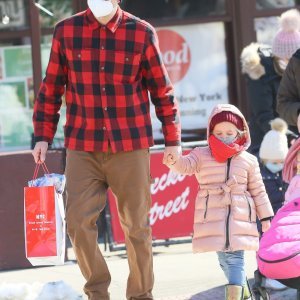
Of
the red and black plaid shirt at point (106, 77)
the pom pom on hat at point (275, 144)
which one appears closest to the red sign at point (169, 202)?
the pom pom on hat at point (275, 144)

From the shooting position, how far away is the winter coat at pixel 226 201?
5.68 m

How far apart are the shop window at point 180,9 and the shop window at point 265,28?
15.8 inches

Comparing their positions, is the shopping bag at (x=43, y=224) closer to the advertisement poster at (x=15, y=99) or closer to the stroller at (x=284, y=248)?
the stroller at (x=284, y=248)

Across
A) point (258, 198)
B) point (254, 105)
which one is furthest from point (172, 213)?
point (258, 198)

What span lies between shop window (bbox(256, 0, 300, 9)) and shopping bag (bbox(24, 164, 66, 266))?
15.8 ft

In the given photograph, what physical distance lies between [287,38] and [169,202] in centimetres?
189

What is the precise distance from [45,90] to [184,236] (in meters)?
3.22

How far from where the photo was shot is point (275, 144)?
7.29 meters

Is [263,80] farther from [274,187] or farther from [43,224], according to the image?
[43,224]

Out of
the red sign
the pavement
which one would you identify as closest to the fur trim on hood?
the red sign

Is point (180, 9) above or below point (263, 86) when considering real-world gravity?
above

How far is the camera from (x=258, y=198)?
5828mm

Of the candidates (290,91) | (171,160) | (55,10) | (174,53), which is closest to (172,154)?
(171,160)

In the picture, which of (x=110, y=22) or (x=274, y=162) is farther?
(x=274, y=162)
